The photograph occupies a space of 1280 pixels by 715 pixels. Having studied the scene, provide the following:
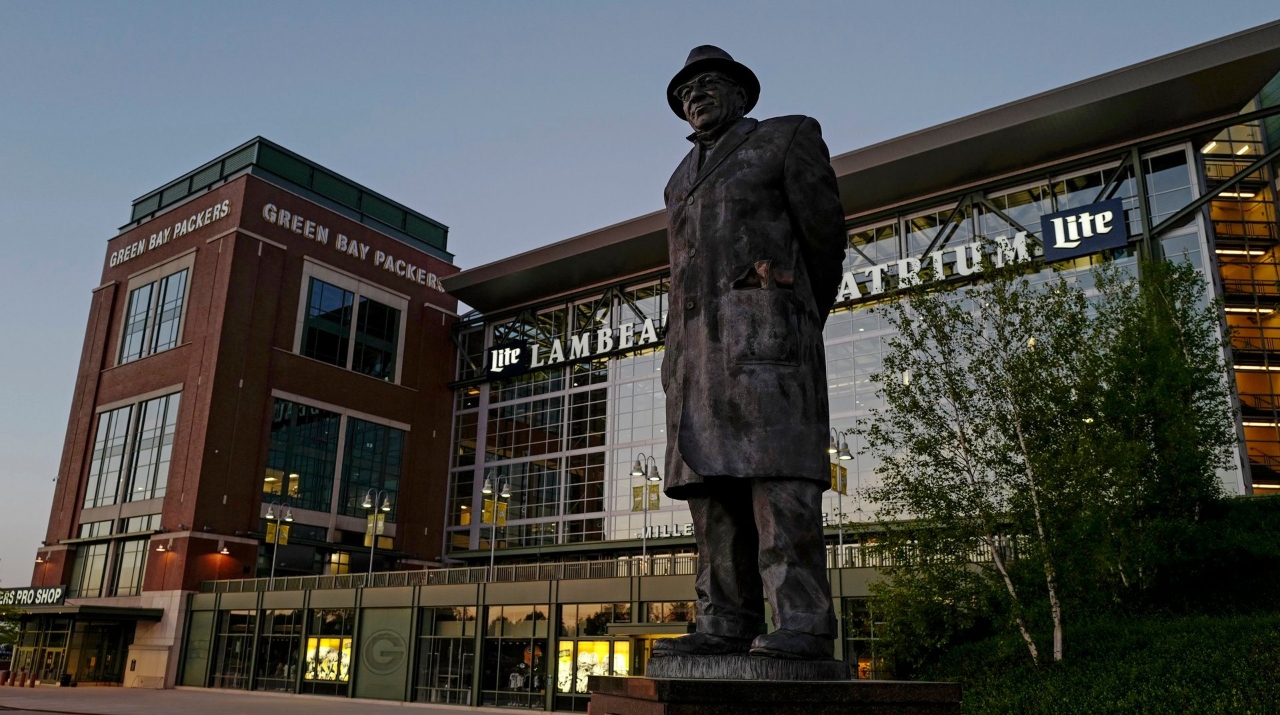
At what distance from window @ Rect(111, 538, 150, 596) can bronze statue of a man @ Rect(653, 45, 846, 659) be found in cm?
5207

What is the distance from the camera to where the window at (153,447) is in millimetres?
51403

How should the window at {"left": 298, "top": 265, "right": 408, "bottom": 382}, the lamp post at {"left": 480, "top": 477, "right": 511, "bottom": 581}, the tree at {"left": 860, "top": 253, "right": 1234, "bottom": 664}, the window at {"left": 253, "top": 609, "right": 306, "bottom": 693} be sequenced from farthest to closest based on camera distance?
the window at {"left": 298, "top": 265, "right": 408, "bottom": 382} → the lamp post at {"left": 480, "top": 477, "right": 511, "bottom": 581} → the window at {"left": 253, "top": 609, "right": 306, "bottom": 693} → the tree at {"left": 860, "top": 253, "right": 1234, "bottom": 664}

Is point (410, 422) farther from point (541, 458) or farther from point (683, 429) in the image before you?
point (683, 429)

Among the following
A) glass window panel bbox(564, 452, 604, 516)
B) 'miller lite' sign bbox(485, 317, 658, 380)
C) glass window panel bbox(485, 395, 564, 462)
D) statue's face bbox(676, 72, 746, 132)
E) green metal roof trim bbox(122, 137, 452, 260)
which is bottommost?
statue's face bbox(676, 72, 746, 132)

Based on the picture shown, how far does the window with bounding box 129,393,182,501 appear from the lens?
169ft

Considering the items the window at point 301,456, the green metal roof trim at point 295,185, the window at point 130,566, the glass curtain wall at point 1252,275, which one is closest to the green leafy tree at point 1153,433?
the glass curtain wall at point 1252,275

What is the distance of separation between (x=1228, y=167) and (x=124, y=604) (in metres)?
59.6

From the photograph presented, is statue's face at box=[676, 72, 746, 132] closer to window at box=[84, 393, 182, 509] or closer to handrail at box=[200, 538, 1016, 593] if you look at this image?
handrail at box=[200, 538, 1016, 593]

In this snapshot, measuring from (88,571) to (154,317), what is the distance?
1455 cm

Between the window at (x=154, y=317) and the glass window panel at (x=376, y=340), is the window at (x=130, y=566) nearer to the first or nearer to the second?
the window at (x=154, y=317)

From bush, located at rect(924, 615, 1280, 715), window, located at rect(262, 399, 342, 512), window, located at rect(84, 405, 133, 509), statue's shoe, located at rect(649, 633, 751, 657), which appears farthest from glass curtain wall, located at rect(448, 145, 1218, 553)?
statue's shoe, located at rect(649, 633, 751, 657)

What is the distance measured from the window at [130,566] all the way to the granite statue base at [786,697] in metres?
52.7

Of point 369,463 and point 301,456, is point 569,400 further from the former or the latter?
point 301,456

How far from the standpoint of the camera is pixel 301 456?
53.7 meters
